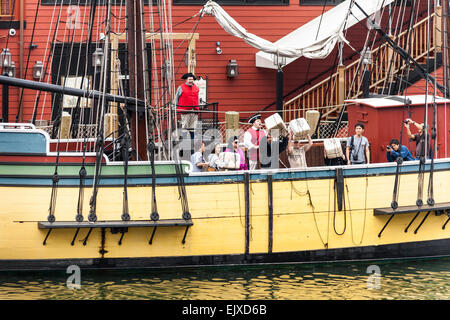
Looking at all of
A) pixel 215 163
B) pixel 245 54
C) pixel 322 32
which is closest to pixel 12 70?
pixel 245 54

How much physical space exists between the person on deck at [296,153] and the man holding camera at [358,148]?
80 cm

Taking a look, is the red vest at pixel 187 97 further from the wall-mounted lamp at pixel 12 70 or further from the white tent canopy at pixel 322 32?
the wall-mounted lamp at pixel 12 70

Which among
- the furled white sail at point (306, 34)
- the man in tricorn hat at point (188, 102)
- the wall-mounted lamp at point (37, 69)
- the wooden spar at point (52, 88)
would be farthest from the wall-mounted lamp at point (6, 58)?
the wooden spar at point (52, 88)

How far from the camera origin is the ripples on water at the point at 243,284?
45.3 ft

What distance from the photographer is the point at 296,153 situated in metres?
16.3

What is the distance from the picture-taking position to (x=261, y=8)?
2430 cm

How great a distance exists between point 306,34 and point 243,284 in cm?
992

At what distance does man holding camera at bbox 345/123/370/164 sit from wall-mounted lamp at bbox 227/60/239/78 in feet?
26.6

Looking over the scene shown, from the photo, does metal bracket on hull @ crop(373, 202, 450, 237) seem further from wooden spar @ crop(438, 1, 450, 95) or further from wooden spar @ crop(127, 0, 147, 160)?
wooden spar @ crop(127, 0, 147, 160)

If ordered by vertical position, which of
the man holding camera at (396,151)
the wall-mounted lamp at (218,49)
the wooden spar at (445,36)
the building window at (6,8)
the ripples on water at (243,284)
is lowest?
the ripples on water at (243,284)

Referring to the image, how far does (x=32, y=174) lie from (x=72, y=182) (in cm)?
71

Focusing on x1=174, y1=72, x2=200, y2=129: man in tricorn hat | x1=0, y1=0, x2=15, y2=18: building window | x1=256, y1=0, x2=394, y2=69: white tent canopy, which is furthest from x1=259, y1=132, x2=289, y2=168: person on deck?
x1=0, y1=0, x2=15, y2=18: building window

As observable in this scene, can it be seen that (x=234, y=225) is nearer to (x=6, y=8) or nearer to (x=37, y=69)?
(x=37, y=69)

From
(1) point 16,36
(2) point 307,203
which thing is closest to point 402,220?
Result: (2) point 307,203
